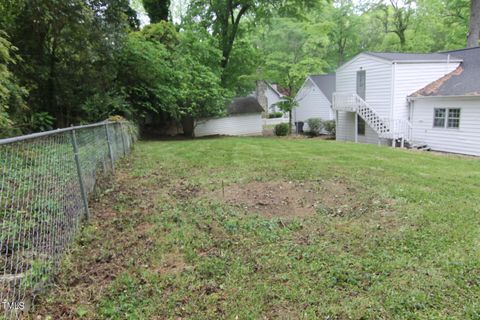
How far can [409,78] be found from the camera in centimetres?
1496

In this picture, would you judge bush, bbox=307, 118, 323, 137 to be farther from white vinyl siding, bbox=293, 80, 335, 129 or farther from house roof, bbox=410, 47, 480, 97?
house roof, bbox=410, 47, 480, 97

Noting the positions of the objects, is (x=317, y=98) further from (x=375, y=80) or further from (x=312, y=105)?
(x=375, y=80)

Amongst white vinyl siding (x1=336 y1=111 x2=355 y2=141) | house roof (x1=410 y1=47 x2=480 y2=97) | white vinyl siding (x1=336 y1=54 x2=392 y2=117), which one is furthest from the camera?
white vinyl siding (x1=336 y1=111 x2=355 y2=141)

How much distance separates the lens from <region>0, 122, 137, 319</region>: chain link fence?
2.36m

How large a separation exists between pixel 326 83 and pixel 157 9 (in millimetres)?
12682

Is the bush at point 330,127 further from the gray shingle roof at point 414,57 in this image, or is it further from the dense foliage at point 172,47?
the gray shingle roof at point 414,57

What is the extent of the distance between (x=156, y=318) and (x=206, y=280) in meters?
0.60

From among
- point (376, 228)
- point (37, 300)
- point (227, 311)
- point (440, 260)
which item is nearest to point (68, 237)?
point (37, 300)

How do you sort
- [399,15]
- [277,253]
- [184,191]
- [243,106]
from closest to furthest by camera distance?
[277,253], [184,191], [243,106], [399,15]

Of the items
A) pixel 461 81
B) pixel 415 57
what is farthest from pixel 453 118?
pixel 415 57

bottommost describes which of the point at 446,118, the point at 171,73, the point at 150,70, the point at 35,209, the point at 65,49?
the point at 446,118

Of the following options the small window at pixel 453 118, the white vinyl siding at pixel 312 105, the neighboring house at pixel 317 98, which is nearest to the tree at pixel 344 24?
the neighboring house at pixel 317 98

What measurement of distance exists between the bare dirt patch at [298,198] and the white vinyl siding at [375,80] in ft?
36.5

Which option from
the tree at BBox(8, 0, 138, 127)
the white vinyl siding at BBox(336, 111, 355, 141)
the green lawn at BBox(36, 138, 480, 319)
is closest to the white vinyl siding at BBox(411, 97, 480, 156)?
the white vinyl siding at BBox(336, 111, 355, 141)
